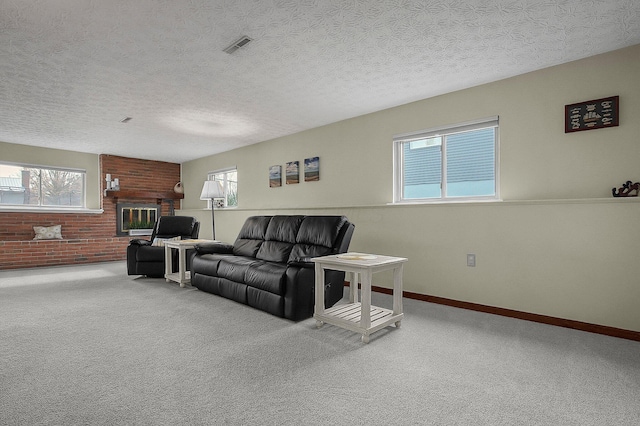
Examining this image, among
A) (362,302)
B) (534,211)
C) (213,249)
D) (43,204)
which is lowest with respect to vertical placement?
(362,302)

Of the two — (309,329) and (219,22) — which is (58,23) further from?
(309,329)

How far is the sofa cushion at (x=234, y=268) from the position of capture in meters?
3.50

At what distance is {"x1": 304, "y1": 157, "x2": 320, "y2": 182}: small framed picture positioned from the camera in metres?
5.12

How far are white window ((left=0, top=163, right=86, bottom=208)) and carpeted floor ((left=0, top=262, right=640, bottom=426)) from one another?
13.6 feet

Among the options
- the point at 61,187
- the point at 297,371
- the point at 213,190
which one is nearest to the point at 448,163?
the point at 297,371

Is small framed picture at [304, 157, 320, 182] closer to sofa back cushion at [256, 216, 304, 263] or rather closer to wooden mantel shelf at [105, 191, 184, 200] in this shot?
sofa back cushion at [256, 216, 304, 263]

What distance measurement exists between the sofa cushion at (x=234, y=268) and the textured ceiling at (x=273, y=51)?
1918 mm

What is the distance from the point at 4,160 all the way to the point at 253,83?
18.6 feet

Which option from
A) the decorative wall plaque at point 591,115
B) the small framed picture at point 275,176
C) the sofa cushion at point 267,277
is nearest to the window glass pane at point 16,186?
the small framed picture at point 275,176

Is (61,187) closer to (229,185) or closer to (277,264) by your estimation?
(229,185)

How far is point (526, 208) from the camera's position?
10.3ft

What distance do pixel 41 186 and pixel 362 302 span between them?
7.14 meters

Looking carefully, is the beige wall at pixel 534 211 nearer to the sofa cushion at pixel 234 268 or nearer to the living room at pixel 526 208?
the living room at pixel 526 208

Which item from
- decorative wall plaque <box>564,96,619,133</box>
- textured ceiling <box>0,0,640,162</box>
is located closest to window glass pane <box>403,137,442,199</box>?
textured ceiling <box>0,0,640,162</box>
